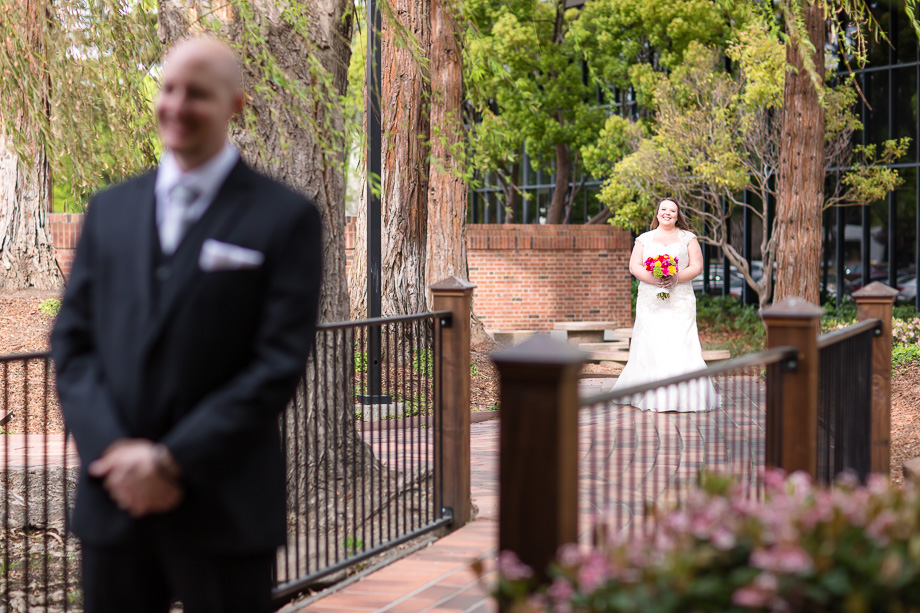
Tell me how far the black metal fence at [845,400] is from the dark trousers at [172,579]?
2.78 m

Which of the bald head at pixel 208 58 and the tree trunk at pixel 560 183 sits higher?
the tree trunk at pixel 560 183

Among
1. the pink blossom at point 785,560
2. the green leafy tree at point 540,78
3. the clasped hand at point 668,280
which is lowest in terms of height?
the pink blossom at point 785,560

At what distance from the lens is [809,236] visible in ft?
45.9

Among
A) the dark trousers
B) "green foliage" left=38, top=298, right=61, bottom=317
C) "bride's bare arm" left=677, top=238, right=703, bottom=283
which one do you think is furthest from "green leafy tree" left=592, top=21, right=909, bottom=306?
the dark trousers

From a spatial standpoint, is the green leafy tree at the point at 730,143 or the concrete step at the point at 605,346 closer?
the concrete step at the point at 605,346

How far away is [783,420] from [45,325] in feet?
39.5

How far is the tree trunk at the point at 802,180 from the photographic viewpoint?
1377 centimetres

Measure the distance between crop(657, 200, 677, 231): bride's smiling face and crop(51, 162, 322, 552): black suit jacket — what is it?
8.12 metres

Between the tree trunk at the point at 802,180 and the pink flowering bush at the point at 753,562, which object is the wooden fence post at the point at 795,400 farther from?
the tree trunk at the point at 802,180

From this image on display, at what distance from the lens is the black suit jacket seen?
241cm

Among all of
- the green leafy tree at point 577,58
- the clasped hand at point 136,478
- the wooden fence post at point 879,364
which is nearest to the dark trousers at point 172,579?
the clasped hand at point 136,478

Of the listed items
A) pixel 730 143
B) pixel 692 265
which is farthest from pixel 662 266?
pixel 730 143

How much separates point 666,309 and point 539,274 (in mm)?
9893

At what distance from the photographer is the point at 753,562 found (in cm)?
233
